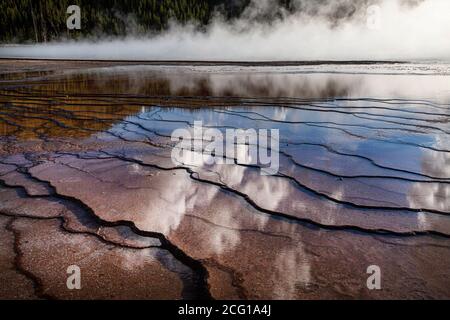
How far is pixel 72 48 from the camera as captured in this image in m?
36.3

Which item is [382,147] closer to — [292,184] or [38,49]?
[292,184]

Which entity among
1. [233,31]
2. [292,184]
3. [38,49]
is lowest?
[292,184]

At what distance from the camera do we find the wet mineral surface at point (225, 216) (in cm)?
149

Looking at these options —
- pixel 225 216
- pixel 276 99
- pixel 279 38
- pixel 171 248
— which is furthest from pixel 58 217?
pixel 279 38

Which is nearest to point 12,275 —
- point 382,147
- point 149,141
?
point 149,141

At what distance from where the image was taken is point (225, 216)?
6.78 feet

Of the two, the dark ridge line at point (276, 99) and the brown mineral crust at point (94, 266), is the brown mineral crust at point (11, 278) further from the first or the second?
Answer: the dark ridge line at point (276, 99)

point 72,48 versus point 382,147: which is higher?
point 72,48

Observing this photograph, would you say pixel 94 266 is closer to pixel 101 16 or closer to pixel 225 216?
pixel 225 216

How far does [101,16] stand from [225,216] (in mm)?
45064

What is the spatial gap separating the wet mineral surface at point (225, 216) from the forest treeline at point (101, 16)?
40.7 metres

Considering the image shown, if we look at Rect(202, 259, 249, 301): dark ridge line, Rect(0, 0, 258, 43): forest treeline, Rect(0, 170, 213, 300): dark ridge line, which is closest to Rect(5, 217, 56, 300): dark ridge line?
Rect(0, 170, 213, 300): dark ridge line

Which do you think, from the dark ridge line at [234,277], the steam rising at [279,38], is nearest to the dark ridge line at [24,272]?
the dark ridge line at [234,277]
